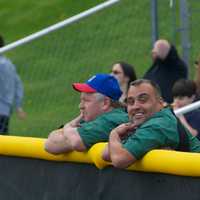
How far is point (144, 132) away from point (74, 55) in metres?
6.20

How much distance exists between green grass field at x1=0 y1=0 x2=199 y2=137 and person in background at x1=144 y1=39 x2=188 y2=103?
110cm

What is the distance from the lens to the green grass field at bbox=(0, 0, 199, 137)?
1312 centimetres

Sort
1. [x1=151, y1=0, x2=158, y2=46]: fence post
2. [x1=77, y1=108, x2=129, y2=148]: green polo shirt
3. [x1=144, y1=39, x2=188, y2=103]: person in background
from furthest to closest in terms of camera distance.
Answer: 1. [x1=151, y1=0, x2=158, y2=46]: fence post
2. [x1=144, y1=39, x2=188, y2=103]: person in background
3. [x1=77, y1=108, x2=129, y2=148]: green polo shirt

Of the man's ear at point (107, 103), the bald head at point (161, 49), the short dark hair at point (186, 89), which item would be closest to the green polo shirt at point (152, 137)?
the man's ear at point (107, 103)

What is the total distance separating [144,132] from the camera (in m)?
7.21

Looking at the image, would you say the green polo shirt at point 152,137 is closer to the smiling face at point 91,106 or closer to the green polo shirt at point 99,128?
the green polo shirt at point 99,128

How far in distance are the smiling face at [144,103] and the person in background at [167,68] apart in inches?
173

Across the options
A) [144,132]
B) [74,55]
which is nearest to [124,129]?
[144,132]

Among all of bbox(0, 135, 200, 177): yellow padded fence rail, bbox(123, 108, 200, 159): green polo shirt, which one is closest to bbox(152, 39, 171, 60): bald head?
bbox(0, 135, 200, 177): yellow padded fence rail

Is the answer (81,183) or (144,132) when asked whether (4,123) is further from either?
(144,132)

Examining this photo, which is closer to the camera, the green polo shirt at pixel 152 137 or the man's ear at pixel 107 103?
the green polo shirt at pixel 152 137

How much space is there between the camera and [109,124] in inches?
311

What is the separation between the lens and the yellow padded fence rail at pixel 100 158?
22.7 feet

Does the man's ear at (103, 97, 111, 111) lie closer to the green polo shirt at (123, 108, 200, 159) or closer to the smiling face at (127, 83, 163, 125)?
the smiling face at (127, 83, 163, 125)
